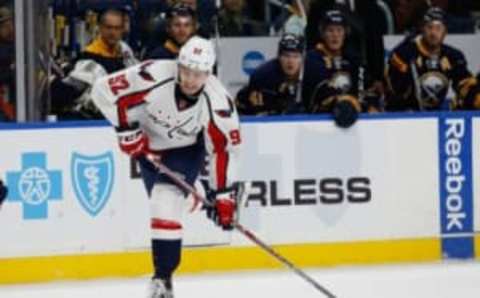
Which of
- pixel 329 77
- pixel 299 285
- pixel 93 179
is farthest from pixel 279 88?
pixel 299 285

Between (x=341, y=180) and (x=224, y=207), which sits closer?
(x=224, y=207)

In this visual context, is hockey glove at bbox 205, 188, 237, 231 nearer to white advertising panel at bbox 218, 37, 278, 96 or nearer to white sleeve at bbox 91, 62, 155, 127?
white sleeve at bbox 91, 62, 155, 127

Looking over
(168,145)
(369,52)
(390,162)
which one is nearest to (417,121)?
(390,162)

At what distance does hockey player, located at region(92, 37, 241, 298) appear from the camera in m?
8.09

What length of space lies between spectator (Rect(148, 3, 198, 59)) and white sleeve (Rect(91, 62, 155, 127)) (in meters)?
1.38

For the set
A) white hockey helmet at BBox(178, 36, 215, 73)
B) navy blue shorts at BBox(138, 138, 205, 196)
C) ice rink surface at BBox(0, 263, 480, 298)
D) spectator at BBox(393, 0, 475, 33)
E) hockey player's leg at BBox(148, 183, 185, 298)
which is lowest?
ice rink surface at BBox(0, 263, 480, 298)

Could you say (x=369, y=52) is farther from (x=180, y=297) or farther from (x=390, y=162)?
(x=180, y=297)

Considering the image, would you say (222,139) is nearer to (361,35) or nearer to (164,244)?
(164,244)

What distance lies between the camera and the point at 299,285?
898cm

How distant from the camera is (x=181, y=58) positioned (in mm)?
7871

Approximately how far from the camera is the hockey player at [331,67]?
9914mm

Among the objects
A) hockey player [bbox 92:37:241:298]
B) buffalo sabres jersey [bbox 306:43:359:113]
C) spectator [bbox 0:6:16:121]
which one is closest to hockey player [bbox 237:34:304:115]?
buffalo sabres jersey [bbox 306:43:359:113]

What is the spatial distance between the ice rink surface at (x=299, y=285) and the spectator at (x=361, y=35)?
1.44m

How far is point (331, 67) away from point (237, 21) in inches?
43.3
